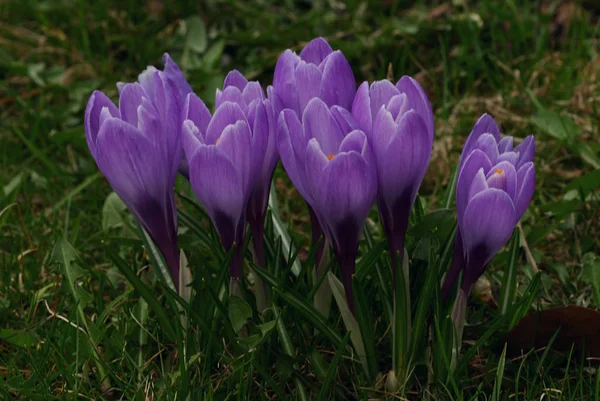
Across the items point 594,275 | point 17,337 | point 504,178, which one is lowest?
point 594,275

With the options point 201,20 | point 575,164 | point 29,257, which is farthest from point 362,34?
point 29,257

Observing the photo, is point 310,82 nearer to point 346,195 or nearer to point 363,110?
point 363,110

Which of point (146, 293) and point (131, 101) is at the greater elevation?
point (131, 101)

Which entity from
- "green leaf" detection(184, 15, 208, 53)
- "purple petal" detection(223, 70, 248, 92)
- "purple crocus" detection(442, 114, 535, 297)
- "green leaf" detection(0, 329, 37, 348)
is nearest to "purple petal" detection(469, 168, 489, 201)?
"purple crocus" detection(442, 114, 535, 297)

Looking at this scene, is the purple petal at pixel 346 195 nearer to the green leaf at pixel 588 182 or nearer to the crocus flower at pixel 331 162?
the crocus flower at pixel 331 162

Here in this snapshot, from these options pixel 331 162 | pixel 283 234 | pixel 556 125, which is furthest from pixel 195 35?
pixel 331 162

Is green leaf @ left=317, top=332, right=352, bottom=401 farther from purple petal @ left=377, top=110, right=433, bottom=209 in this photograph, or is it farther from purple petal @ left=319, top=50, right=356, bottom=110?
purple petal @ left=319, top=50, right=356, bottom=110

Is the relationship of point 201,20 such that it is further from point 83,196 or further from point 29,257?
point 29,257
